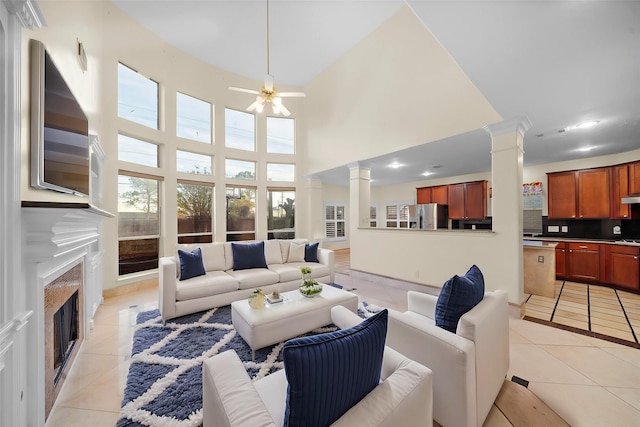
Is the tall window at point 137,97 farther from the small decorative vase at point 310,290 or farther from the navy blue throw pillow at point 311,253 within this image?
the small decorative vase at point 310,290

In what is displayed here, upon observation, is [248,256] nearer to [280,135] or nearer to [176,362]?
[176,362]

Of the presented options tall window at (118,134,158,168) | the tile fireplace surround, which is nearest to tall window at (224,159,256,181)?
tall window at (118,134,158,168)

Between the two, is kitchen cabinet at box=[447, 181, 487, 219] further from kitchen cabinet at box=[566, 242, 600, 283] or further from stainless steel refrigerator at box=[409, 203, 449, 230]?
kitchen cabinet at box=[566, 242, 600, 283]

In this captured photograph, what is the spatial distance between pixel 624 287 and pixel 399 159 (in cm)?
417

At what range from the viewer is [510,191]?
116 inches

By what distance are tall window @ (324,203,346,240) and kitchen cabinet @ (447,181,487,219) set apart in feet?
12.7

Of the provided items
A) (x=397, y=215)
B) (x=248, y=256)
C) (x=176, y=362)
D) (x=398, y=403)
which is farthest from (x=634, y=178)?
(x=176, y=362)

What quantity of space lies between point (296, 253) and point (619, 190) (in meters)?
5.77

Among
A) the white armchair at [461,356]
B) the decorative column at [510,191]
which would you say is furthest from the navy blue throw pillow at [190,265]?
the decorative column at [510,191]

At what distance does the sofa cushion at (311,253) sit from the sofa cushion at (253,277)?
35.1 inches

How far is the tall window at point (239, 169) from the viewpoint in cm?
577

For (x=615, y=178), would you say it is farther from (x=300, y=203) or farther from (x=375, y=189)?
(x=300, y=203)

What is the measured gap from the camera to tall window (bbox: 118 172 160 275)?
4.09m

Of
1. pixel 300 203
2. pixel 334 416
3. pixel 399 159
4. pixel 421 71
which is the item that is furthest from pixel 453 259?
pixel 300 203
